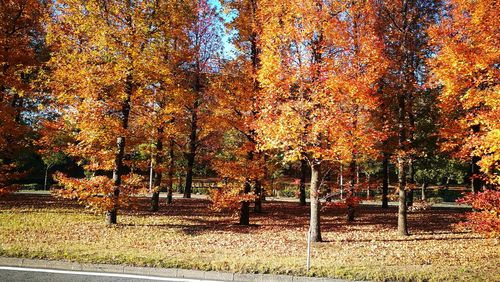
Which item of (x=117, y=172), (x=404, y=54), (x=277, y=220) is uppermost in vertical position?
(x=404, y=54)

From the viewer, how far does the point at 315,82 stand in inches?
470

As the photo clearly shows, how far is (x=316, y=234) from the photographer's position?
12.4m

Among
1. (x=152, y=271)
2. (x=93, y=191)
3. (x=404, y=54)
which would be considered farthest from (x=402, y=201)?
(x=93, y=191)

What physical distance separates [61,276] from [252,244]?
608 cm

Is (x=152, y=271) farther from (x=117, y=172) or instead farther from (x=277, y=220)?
(x=277, y=220)

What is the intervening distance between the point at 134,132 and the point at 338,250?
9.28 m

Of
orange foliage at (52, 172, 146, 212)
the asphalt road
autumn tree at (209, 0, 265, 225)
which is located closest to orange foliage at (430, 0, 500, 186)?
autumn tree at (209, 0, 265, 225)

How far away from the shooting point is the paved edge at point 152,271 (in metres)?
7.14

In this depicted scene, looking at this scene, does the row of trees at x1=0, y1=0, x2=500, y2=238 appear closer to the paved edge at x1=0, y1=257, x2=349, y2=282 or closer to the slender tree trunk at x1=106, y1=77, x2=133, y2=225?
the slender tree trunk at x1=106, y1=77, x2=133, y2=225

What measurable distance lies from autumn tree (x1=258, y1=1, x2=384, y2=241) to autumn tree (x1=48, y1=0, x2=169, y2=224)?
14.3ft

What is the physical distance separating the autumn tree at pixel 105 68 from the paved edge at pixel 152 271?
15.4ft

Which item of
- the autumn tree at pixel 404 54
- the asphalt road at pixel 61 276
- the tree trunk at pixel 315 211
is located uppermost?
the autumn tree at pixel 404 54

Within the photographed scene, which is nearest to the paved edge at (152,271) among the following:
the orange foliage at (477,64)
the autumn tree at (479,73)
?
the autumn tree at (479,73)

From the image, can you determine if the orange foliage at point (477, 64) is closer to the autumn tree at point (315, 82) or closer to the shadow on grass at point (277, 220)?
the autumn tree at point (315, 82)
